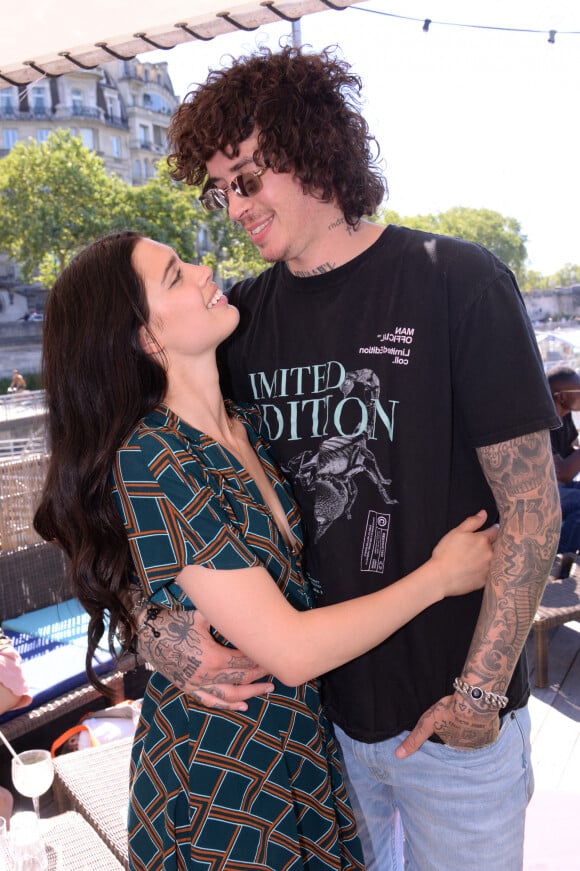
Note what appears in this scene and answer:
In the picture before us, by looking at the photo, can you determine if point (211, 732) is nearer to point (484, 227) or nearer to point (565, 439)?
point (565, 439)

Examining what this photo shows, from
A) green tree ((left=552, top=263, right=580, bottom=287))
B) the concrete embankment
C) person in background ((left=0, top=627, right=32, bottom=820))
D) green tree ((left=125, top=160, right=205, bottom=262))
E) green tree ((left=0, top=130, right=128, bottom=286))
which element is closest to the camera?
person in background ((left=0, top=627, right=32, bottom=820))

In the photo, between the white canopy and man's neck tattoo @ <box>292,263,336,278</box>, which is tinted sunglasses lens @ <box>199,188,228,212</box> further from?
the white canopy

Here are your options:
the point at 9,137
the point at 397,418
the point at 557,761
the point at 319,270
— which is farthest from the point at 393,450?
the point at 9,137

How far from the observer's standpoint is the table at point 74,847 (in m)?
2.24

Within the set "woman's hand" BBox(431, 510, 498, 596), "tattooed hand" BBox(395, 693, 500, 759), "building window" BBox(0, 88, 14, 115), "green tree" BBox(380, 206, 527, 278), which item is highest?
"building window" BBox(0, 88, 14, 115)

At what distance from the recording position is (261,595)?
4.24 feet

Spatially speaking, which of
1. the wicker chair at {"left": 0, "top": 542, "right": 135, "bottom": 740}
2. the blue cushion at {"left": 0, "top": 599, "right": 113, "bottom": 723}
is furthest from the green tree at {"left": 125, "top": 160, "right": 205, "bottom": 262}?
the blue cushion at {"left": 0, "top": 599, "right": 113, "bottom": 723}

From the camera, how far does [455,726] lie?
1.44 metres

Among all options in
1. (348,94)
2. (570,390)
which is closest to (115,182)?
(570,390)

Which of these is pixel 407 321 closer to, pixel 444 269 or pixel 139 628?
pixel 444 269

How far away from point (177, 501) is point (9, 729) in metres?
2.66

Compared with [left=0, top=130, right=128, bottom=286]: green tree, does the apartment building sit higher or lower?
higher

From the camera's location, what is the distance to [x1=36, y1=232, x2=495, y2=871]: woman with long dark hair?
1309 millimetres

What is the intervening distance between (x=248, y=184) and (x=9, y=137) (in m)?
54.4
